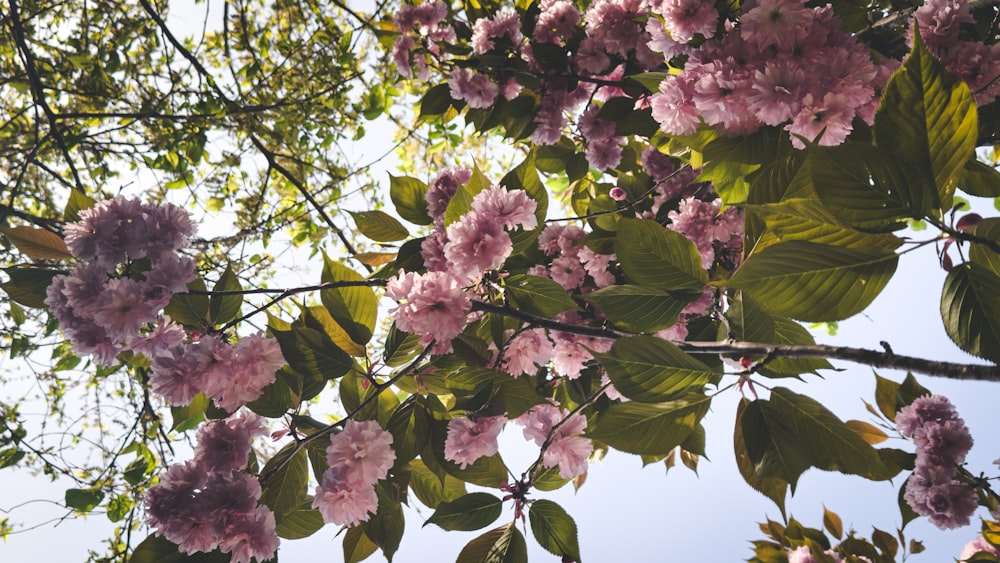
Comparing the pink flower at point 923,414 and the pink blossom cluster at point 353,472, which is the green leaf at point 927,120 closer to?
the pink blossom cluster at point 353,472

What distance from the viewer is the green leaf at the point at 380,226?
1007 millimetres

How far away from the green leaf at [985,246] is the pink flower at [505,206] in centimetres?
52

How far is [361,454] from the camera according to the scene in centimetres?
78

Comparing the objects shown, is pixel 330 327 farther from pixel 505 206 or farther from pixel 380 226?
pixel 505 206

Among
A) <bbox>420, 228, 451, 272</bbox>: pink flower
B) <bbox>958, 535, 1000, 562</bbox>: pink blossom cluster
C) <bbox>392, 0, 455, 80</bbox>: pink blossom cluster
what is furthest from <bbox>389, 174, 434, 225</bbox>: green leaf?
<bbox>958, 535, 1000, 562</bbox>: pink blossom cluster

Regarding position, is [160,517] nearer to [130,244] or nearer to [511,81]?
[130,244]

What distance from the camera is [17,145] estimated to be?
2.73m

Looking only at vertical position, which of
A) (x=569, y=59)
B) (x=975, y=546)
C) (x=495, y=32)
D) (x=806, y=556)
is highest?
(x=495, y=32)

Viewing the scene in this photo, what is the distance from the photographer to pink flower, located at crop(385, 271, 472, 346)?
2.53 ft

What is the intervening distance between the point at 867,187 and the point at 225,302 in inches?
37.9

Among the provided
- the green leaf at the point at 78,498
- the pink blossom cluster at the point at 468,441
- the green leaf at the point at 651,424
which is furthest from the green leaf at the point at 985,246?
the green leaf at the point at 78,498

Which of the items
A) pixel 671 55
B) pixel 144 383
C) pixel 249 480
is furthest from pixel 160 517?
pixel 144 383

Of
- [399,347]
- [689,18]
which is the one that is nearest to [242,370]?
[399,347]

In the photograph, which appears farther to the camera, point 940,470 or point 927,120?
point 940,470
